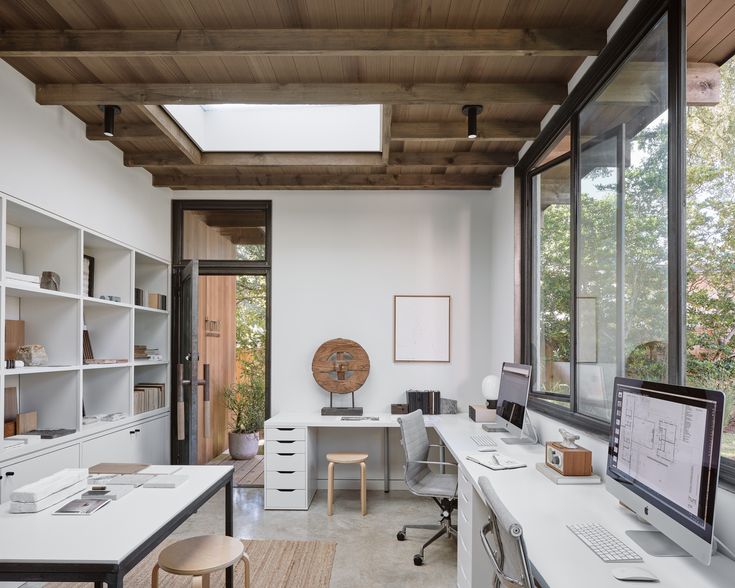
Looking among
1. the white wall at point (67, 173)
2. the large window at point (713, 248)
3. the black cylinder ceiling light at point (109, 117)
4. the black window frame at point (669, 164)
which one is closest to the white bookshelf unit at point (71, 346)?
the white wall at point (67, 173)

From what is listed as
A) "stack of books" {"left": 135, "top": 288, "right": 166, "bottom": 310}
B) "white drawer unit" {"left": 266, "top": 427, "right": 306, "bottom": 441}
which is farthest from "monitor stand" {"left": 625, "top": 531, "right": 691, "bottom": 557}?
"stack of books" {"left": 135, "top": 288, "right": 166, "bottom": 310}

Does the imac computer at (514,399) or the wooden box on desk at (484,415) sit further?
the wooden box on desk at (484,415)

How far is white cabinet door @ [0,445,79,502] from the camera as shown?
289 centimetres

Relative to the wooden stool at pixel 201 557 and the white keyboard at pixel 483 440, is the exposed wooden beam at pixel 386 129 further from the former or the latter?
the wooden stool at pixel 201 557

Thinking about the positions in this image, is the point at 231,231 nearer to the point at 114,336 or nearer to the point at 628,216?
the point at 114,336

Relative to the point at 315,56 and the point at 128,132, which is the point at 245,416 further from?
the point at 315,56

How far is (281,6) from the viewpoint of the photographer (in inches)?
99.3

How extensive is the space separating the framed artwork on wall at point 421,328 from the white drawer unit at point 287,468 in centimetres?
126

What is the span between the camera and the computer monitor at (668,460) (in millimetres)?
1484

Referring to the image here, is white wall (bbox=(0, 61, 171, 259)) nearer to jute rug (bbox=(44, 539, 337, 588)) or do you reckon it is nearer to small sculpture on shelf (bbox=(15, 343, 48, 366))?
small sculpture on shelf (bbox=(15, 343, 48, 366))

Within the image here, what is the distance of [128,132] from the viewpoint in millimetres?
3908

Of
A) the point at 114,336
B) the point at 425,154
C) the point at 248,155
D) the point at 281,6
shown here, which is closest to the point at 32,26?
the point at 281,6

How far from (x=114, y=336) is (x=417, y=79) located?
3.10m

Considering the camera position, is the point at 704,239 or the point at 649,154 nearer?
the point at 704,239
